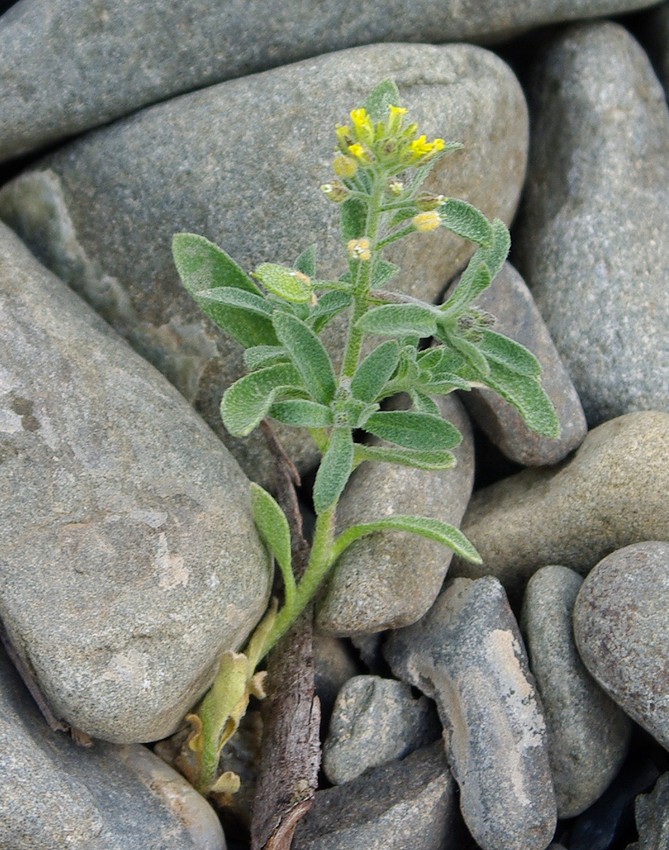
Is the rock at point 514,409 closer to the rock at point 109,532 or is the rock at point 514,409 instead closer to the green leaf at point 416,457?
the green leaf at point 416,457

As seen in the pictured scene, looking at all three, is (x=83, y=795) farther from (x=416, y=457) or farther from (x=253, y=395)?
(x=416, y=457)

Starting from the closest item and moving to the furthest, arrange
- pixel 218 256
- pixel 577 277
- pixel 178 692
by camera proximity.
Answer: pixel 178 692 → pixel 218 256 → pixel 577 277

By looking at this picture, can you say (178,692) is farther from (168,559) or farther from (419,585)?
(419,585)

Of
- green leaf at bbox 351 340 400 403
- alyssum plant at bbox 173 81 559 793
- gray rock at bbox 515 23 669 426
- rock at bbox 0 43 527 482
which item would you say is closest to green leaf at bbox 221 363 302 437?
alyssum plant at bbox 173 81 559 793

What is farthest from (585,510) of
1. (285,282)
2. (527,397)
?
(285,282)

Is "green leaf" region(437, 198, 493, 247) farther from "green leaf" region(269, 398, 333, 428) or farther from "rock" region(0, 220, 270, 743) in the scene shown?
"rock" region(0, 220, 270, 743)

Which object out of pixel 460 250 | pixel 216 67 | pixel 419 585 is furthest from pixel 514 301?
pixel 216 67

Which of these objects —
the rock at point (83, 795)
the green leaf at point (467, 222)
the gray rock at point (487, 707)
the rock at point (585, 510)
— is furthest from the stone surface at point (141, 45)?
the gray rock at point (487, 707)
